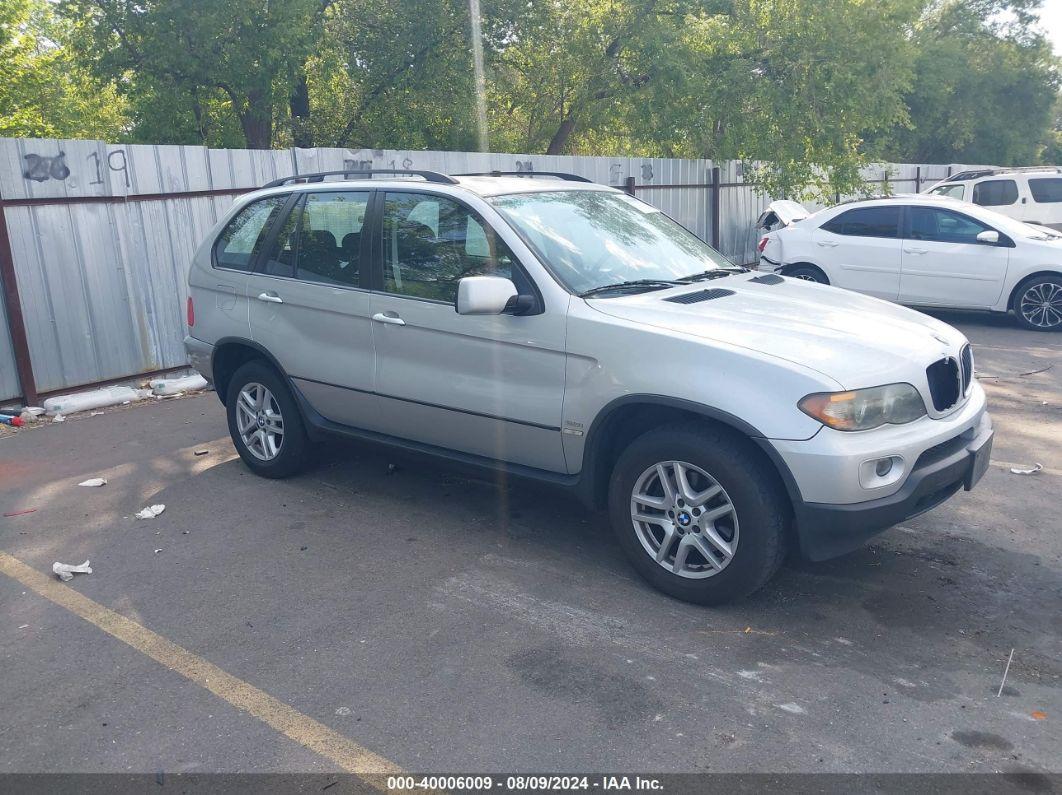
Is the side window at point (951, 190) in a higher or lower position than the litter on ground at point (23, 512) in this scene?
higher

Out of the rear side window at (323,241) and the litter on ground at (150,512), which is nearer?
the rear side window at (323,241)

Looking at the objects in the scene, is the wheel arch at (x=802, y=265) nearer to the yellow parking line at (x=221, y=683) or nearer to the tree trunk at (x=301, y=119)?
the yellow parking line at (x=221, y=683)

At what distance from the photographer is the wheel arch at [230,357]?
600 centimetres

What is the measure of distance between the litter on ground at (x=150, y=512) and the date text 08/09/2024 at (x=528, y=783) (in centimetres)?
319

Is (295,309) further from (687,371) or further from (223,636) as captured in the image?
(687,371)

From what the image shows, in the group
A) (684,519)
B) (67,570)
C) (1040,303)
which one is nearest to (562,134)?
(1040,303)

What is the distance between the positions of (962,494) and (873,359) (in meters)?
2.13

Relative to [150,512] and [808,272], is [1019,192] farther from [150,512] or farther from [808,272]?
[150,512]

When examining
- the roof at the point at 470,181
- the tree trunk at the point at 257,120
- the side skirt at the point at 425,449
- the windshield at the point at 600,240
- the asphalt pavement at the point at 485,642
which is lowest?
the asphalt pavement at the point at 485,642

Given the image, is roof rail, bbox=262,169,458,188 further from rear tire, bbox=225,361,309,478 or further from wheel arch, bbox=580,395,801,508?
wheel arch, bbox=580,395,801,508

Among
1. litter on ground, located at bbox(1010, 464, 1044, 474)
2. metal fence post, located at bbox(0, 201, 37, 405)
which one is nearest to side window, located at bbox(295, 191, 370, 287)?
metal fence post, located at bbox(0, 201, 37, 405)

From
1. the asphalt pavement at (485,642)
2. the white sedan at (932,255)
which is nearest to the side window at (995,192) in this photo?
the white sedan at (932,255)

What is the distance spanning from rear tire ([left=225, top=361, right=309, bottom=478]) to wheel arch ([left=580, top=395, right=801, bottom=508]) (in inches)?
88.1

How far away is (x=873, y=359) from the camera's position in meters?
4.06
